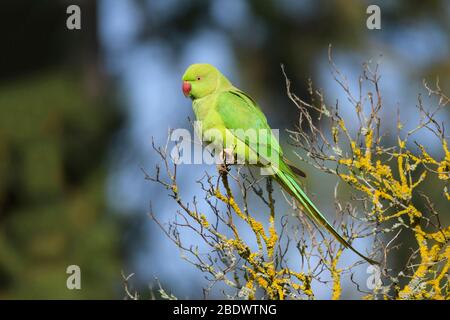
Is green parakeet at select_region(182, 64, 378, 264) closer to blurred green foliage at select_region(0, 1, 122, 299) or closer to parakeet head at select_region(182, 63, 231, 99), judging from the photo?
parakeet head at select_region(182, 63, 231, 99)

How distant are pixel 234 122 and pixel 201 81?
51 cm

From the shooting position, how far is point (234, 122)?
569cm

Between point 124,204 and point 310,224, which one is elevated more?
point 124,204

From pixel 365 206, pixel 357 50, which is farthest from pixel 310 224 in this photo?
pixel 357 50

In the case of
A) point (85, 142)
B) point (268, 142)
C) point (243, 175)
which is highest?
point (85, 142)

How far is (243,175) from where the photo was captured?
4473 millimetres

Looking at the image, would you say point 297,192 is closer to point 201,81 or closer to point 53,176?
point 201,81

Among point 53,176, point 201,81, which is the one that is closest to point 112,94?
point 53,176

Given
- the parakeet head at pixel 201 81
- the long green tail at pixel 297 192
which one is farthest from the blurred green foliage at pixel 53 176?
the long green tail at pixel 297 192

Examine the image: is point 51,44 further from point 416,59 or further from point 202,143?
point 202,143

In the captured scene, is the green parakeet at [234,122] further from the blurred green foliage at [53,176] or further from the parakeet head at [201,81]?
the blurred green foliage at [53,176]

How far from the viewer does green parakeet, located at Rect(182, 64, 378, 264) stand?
17.3 ft
